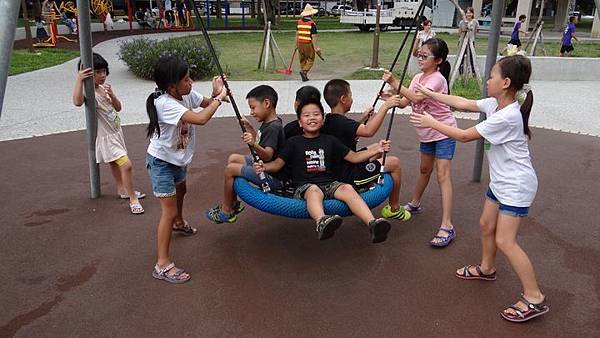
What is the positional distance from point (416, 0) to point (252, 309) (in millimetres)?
31424

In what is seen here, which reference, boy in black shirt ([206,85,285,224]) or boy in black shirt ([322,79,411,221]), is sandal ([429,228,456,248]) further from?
boy in black shirt ([206,85,285,224])

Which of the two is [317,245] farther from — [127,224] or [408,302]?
[127,224]

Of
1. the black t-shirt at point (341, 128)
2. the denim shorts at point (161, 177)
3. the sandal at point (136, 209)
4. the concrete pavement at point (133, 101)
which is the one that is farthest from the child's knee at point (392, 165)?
the concrete pavement at point (133, 101)

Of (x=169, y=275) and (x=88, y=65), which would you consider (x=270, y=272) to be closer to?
(x=169, y=275)

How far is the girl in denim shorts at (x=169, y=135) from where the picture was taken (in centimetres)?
304

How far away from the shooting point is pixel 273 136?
353 centimetres

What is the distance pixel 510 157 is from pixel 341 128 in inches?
48.6

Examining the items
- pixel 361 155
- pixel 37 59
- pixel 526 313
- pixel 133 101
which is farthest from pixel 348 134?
pixel 37 59

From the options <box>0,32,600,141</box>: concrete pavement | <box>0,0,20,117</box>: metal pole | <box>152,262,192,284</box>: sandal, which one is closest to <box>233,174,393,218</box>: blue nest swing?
<box>152,262,192,284</box>: sandal

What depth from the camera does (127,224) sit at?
13.5 ft

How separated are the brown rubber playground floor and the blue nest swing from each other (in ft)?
1.44

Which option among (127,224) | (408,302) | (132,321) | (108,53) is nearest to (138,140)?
(127,224)

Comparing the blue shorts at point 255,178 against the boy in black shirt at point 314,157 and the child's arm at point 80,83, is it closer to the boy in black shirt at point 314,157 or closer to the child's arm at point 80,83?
the boy in black shirt at point 314,157

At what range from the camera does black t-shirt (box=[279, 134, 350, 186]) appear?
135 inches
